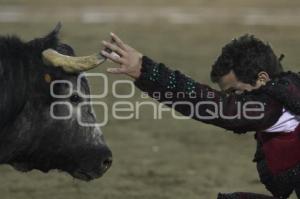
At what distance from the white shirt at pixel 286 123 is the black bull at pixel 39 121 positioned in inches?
36.6

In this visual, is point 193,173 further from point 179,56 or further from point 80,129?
point 179,56

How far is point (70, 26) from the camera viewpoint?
56.0ft

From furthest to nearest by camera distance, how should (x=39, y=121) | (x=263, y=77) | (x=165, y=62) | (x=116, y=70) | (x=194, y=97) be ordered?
(x=165, y=62), (x=39, y=121), (x=263, y=77), (x=194, y=97), (x=116, y=70)

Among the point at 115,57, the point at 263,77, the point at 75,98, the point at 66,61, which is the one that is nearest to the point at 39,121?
the point at 75,98

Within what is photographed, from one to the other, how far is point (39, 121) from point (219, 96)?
→ 0.95 m

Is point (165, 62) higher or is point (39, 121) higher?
point (39, 121)

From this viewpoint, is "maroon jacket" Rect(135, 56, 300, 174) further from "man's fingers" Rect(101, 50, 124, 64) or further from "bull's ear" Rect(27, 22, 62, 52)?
"bull's ear" Rect(27, 22, 62, 52)

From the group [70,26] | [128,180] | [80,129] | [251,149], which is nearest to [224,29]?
[70,26]

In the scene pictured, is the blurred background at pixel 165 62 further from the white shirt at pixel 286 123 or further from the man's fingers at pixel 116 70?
the man's fingers at pixel 116 70

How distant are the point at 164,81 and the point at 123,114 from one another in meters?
5.65

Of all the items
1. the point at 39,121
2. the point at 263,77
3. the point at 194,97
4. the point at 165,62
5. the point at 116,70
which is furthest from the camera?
the point at 165,62

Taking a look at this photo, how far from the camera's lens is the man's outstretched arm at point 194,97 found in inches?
146

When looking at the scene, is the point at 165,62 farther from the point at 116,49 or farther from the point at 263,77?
the point at 116,49

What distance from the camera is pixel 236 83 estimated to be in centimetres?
401
